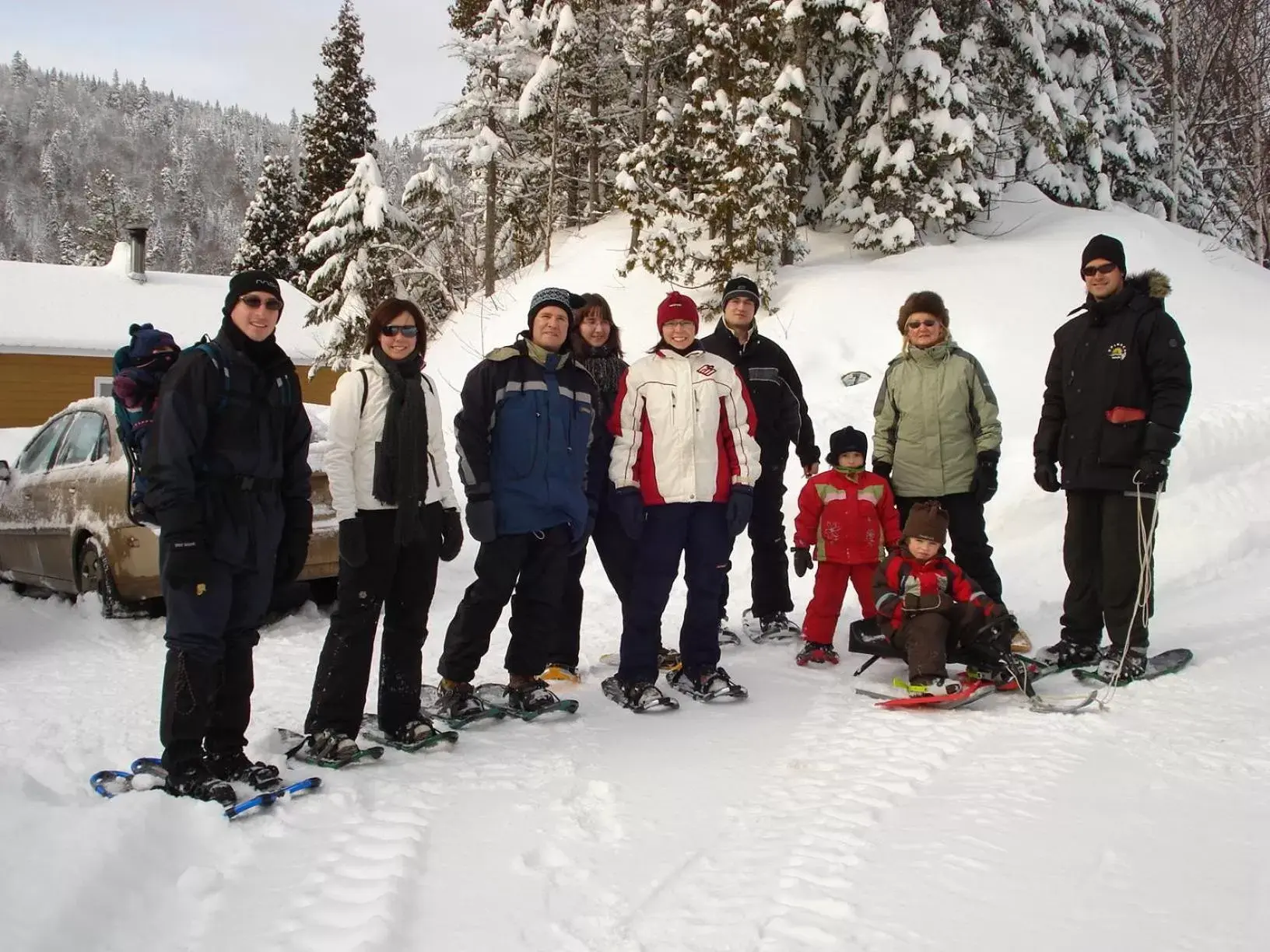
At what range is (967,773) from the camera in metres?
3.90

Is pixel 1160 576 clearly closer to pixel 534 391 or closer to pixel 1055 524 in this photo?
pixel 1055 524

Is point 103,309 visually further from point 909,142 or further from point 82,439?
point 82,439

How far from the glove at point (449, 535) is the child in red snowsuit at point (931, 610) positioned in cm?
239

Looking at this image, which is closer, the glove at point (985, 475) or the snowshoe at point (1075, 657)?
the snowshoe at point (1075, 657)

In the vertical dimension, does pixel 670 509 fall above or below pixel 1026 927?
above

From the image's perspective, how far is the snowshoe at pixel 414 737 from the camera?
4230 millimetres

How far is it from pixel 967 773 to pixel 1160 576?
4.62m

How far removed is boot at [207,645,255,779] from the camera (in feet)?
12.2

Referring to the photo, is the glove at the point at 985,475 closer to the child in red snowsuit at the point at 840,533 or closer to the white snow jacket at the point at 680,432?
the child in red snowsuit at the point at 840,533

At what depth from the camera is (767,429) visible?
6.34m

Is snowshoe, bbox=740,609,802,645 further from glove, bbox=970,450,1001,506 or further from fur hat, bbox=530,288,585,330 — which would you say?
fur hat, bbox=530,288,585,330

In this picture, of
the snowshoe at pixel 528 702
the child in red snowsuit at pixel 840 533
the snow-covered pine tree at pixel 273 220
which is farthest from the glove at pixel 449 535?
the snow-covered pine tree at pixel 273 220

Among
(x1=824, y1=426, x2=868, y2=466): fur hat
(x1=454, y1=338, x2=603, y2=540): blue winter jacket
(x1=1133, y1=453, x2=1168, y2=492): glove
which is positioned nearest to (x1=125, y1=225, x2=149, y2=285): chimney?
(x1=824, y1=426, x2=868, y2=466): fur hat

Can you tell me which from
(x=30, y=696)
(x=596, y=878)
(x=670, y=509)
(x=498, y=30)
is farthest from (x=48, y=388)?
(x=596, y=878)
